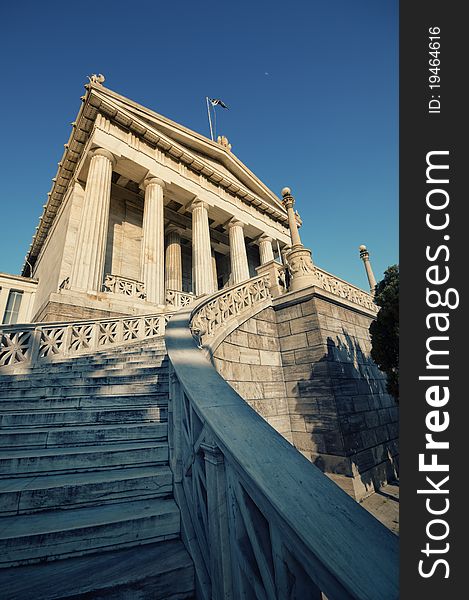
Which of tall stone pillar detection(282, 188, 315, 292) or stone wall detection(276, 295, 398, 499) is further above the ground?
tall stone pillar detection(282, 188, 315, 292)

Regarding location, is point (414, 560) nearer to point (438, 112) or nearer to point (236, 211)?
point (438, 112)

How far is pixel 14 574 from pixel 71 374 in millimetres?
3636

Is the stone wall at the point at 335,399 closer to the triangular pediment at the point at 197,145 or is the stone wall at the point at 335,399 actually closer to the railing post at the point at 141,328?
the railing post at the point at 141,328

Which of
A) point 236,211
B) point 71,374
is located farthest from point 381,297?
point 236,211

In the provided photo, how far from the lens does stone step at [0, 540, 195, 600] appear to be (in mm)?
1700

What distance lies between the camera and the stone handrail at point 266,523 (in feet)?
2.96

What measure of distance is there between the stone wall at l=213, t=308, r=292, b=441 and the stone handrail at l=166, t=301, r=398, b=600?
411cm

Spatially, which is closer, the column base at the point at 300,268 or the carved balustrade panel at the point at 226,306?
the carved balustrade panel at the point at 226,306

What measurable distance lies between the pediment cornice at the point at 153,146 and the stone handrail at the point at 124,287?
8.88 m

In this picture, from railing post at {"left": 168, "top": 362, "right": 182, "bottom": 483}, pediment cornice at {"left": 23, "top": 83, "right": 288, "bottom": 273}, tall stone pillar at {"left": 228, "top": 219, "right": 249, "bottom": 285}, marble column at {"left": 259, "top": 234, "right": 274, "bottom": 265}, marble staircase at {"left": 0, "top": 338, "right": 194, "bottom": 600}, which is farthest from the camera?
marble column at {"left": 259, "top": 234, "right": 274, "bottom": 265}

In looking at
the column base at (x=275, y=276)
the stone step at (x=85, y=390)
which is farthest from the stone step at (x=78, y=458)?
the column base at (x=275, y=276)

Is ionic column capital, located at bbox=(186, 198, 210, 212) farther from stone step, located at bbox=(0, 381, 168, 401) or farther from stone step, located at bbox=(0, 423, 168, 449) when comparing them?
stone step, located at bbox=(0, 423, 168, 449)

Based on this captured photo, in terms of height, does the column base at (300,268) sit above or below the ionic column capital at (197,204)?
below

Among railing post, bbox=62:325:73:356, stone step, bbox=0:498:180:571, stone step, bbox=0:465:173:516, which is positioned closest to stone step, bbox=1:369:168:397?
railing post, bbox=62:325:73:356
